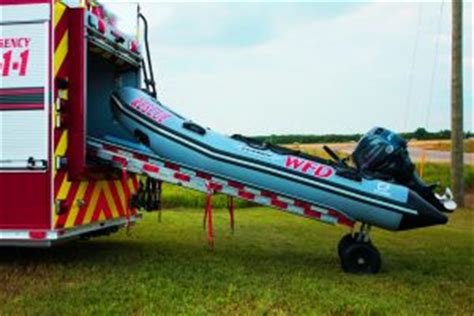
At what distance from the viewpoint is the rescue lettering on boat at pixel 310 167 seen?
6.66 m

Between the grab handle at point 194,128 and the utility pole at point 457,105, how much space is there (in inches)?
450

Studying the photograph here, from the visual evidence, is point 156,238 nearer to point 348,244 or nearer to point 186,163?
point 186,163

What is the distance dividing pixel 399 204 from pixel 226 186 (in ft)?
6.19

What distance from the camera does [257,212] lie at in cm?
1387

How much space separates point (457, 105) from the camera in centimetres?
1662

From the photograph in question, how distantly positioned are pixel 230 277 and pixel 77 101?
2.39 metres

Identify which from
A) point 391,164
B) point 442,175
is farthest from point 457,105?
point 391,164

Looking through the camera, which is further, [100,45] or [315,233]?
[315,233]

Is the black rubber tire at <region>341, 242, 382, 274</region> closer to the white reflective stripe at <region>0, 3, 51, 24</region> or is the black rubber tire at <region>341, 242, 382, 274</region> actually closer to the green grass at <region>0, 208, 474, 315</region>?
the green grass at <region>0, 208, 474, 315</region>

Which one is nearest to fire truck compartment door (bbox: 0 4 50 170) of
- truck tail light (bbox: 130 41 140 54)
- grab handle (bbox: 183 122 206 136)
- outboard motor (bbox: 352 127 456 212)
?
grab handle (bbox: 183 122 206 136)

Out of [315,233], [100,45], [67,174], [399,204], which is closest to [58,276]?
[67,174]

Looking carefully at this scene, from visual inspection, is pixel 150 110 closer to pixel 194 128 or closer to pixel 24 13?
pixel 194 128

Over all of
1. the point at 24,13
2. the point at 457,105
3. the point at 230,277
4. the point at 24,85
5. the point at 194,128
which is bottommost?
the point at 230,277

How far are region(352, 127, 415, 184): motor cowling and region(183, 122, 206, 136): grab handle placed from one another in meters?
1.84
